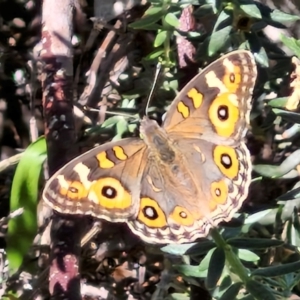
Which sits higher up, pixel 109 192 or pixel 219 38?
pixel 219 38

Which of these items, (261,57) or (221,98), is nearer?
(221,98)

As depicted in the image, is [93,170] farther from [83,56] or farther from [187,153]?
[83,56]

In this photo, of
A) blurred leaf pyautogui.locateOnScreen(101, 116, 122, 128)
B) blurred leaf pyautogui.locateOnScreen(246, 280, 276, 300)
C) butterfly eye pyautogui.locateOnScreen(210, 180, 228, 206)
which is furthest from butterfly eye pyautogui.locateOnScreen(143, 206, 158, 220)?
blurred leaf pyautogui.locateOnScreen(101, 116, 122, 128)

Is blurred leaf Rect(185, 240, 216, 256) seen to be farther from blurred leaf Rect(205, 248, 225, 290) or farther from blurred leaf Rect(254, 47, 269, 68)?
blurred leaf Rect(254, 47, 269, 68)

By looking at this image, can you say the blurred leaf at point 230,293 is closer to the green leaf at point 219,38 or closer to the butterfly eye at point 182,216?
the butterfly eye at point 182,216

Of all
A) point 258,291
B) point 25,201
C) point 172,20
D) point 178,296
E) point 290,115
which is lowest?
point 178,296

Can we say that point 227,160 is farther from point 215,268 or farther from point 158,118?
point 158,118

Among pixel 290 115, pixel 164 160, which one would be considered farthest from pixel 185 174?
pixel 290 115
